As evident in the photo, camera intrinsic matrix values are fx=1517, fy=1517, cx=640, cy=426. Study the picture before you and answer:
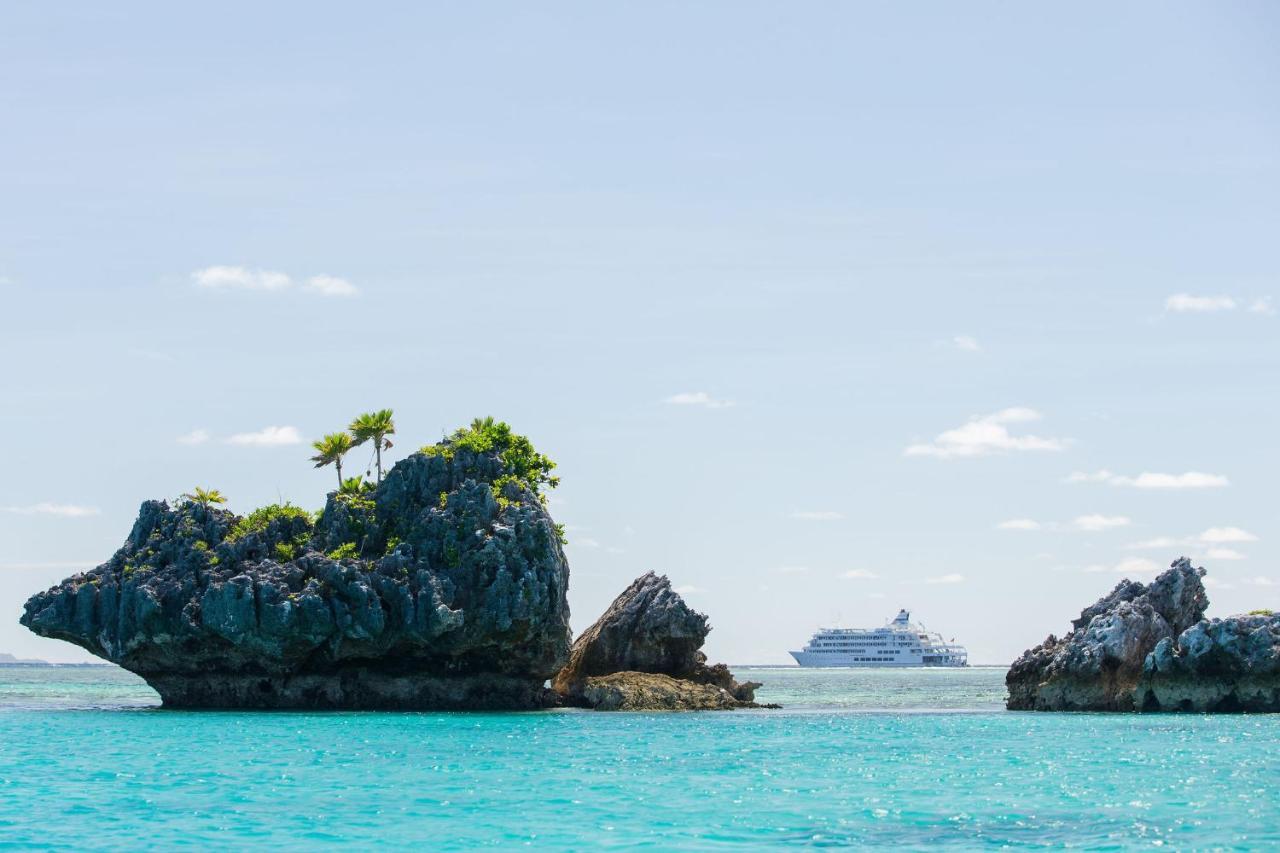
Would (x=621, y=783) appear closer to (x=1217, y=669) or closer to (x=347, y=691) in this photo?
(x=347, y=691)

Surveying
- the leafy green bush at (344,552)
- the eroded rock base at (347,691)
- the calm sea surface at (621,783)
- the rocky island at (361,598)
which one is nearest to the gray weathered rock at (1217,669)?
the calm sea surface at (621,783)

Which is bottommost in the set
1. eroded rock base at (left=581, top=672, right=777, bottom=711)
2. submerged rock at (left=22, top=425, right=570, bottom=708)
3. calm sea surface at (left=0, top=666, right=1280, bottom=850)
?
calm sea surface at (left=0, top=666, right=1280, bottom=850)

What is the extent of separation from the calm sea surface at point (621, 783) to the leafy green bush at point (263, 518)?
947 cm

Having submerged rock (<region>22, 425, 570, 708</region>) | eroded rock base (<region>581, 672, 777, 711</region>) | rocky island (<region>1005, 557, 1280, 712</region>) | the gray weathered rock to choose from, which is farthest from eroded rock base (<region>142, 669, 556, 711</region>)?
the gray weathered rock

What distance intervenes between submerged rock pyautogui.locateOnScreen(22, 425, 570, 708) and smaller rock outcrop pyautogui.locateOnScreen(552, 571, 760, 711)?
17.3 feet

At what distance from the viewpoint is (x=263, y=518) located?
227 ft

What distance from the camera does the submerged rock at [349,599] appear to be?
6412cm

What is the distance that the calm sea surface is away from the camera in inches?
1200

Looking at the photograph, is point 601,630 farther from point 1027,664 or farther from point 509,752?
point 509,752

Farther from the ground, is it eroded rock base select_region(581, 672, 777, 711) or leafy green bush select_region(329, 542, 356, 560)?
leafy green bush select_region(329, 542, 356, 560)

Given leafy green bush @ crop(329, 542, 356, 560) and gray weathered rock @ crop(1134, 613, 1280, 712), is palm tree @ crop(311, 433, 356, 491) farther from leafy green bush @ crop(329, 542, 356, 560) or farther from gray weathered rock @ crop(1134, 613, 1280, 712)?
gray weathered rock @ crop(1134, 613, 1280, 712)

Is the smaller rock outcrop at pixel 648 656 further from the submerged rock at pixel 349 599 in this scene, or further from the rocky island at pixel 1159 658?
the rocky island at pixel 1159 658

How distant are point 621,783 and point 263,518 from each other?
34862 millimetres

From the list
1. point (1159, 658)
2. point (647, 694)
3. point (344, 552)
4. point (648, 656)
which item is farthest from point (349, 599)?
point (1159, 658)
